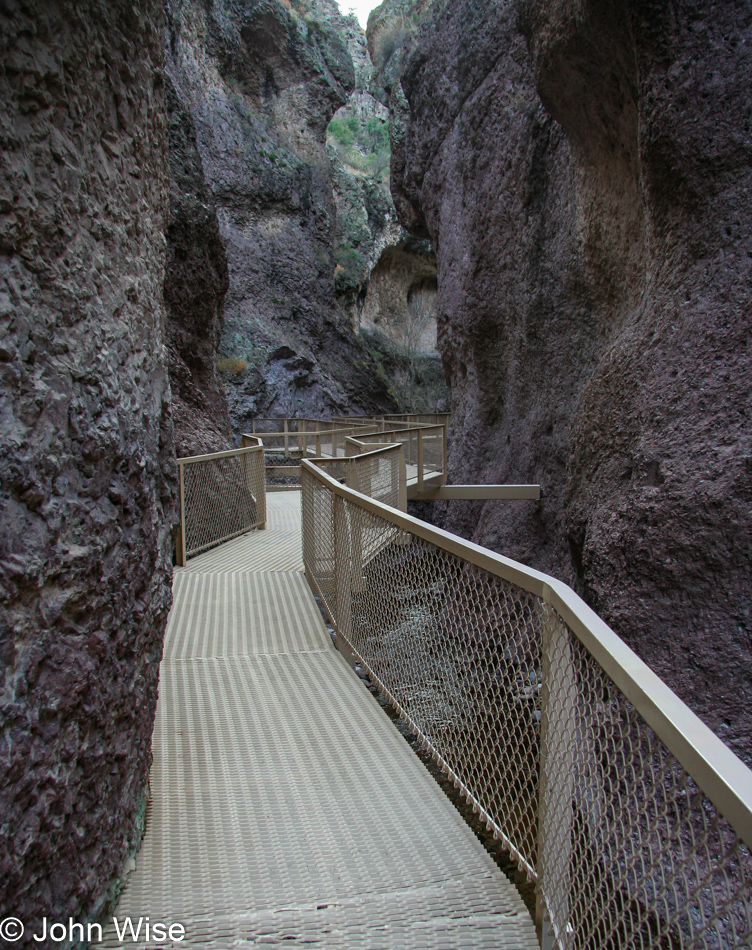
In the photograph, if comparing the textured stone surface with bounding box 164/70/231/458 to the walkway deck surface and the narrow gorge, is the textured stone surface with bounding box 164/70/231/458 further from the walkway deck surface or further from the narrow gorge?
the walkway deck surface

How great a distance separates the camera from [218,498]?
839cm

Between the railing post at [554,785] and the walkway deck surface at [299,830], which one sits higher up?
the railing post at [554,785]

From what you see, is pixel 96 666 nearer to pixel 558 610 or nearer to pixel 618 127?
pixel 558 610

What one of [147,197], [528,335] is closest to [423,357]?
[528,335]

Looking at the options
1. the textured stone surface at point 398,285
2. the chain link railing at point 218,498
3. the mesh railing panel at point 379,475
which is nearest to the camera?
the mesh railing panel at point 379,475

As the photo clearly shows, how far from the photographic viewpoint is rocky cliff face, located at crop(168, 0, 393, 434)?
23.7 metres

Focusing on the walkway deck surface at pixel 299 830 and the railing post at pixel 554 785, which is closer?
the railing post at pixel 554 785

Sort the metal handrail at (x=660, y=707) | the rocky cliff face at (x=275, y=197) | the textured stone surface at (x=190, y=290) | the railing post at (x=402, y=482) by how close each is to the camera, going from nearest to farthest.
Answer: the metal handrail at (x=660, y=707)
the railing post at (x=402, y=482)
the textured stone surface at (x=190, y=290)
the rocky cliff face at (x=275, y=197)

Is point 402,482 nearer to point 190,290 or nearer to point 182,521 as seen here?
point 182,521

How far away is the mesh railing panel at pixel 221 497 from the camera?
7.76 meters

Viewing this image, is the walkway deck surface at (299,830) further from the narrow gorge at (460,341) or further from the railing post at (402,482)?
the railing post at (402,482)

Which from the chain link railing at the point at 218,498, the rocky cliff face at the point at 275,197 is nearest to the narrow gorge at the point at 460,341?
the chain link railing at the point at 218,498

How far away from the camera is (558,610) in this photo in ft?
6.22

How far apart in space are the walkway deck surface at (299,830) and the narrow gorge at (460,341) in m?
0.26
